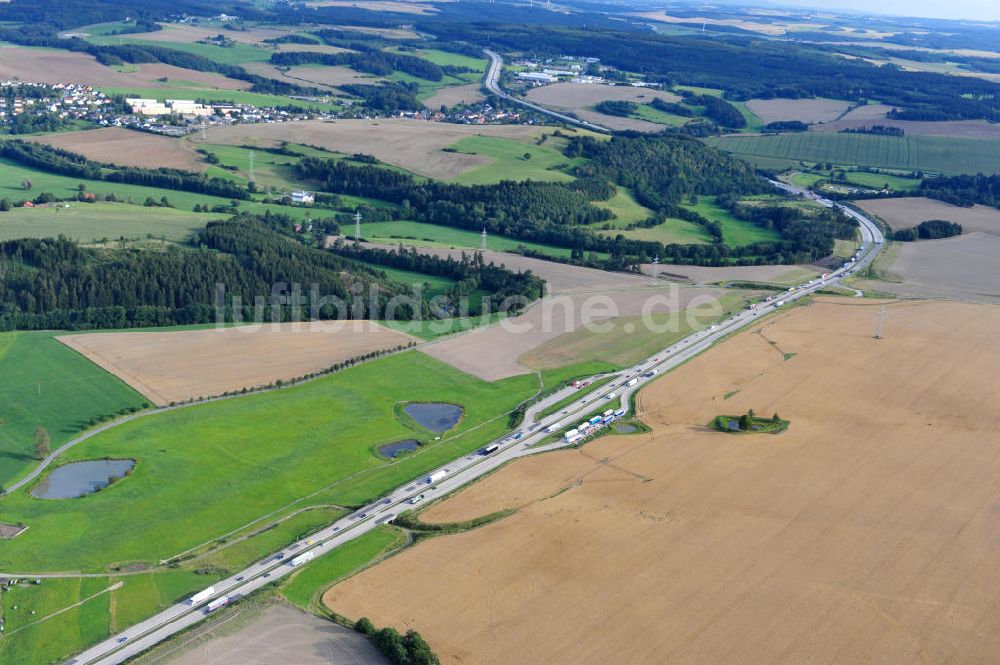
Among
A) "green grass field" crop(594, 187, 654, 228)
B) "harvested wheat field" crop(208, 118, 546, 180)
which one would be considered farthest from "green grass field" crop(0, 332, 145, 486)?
"harvested wheat field" crop(208, 118, 546, 180)

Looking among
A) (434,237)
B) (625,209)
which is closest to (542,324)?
(434,237)

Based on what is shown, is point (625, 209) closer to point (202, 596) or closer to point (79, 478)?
point (79, 478)

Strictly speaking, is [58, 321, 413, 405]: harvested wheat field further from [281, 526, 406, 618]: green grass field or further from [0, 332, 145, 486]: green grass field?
[281, 526, 406, 618]: green grass field

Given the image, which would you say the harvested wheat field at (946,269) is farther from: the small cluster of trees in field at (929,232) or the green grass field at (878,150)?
the green grass field at (878,150)

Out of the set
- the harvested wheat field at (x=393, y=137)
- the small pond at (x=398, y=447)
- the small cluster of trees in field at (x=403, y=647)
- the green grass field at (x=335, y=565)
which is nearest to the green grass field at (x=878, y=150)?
the harvested wheat field at (x=393, y=137)

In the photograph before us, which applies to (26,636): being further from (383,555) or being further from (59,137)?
(59,137)
